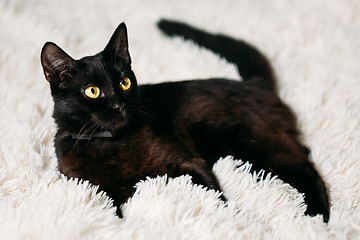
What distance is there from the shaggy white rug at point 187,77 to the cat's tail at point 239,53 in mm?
52

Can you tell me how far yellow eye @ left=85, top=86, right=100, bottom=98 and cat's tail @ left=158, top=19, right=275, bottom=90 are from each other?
63 centimetres

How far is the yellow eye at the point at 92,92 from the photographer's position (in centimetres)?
93

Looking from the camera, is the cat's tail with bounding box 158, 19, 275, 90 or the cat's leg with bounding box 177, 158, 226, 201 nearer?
the cat's leg with bounding box 177, 158, 226, 201

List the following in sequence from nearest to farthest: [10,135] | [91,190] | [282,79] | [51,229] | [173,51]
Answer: [51,229]
[91,190]
[10,135]
[282,79]
[173,51]

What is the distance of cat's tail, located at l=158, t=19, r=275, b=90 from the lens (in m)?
1.38

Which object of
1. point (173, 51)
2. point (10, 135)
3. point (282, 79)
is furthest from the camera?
point (173, 51)

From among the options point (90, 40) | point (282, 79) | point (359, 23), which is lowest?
point (90, 40)

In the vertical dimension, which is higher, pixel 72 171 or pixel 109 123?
pixel 109 123

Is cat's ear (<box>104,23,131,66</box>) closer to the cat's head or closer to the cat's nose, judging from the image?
the cat's head

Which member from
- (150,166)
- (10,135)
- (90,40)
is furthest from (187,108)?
(90,40)

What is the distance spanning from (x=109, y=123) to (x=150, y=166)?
171 mm

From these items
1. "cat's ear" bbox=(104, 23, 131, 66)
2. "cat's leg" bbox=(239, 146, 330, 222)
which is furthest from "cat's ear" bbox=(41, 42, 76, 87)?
"cat's leg" bbox=(239, 146, 330, 222)

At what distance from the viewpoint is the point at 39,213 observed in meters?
0.81

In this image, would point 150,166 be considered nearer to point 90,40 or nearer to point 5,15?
point 90,40
